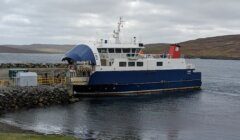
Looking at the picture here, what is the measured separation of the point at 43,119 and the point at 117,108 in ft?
32.9

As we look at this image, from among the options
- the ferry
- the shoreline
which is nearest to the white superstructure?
the ferry

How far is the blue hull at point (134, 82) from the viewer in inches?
2060

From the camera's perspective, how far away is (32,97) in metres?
44.1

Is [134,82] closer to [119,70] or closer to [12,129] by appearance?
[119,70]

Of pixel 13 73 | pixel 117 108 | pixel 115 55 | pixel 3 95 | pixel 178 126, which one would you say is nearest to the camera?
pixel 178 126

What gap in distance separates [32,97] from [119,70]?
41.9 feet

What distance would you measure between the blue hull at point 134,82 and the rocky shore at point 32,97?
13.9ft

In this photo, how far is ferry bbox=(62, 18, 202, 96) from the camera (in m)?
52.1

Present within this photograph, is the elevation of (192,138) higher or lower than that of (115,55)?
lower

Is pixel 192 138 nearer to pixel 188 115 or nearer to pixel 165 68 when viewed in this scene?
pixel 188 115

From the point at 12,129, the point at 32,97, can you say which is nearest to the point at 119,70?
the point at 32,97

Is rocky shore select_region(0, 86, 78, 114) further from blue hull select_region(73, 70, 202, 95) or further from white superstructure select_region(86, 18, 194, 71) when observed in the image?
white superstructure select_region(86, 18, 194, 71)

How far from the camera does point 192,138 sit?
32000 millimetres

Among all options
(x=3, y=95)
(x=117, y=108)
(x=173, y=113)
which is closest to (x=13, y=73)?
(x=3, y=95)
